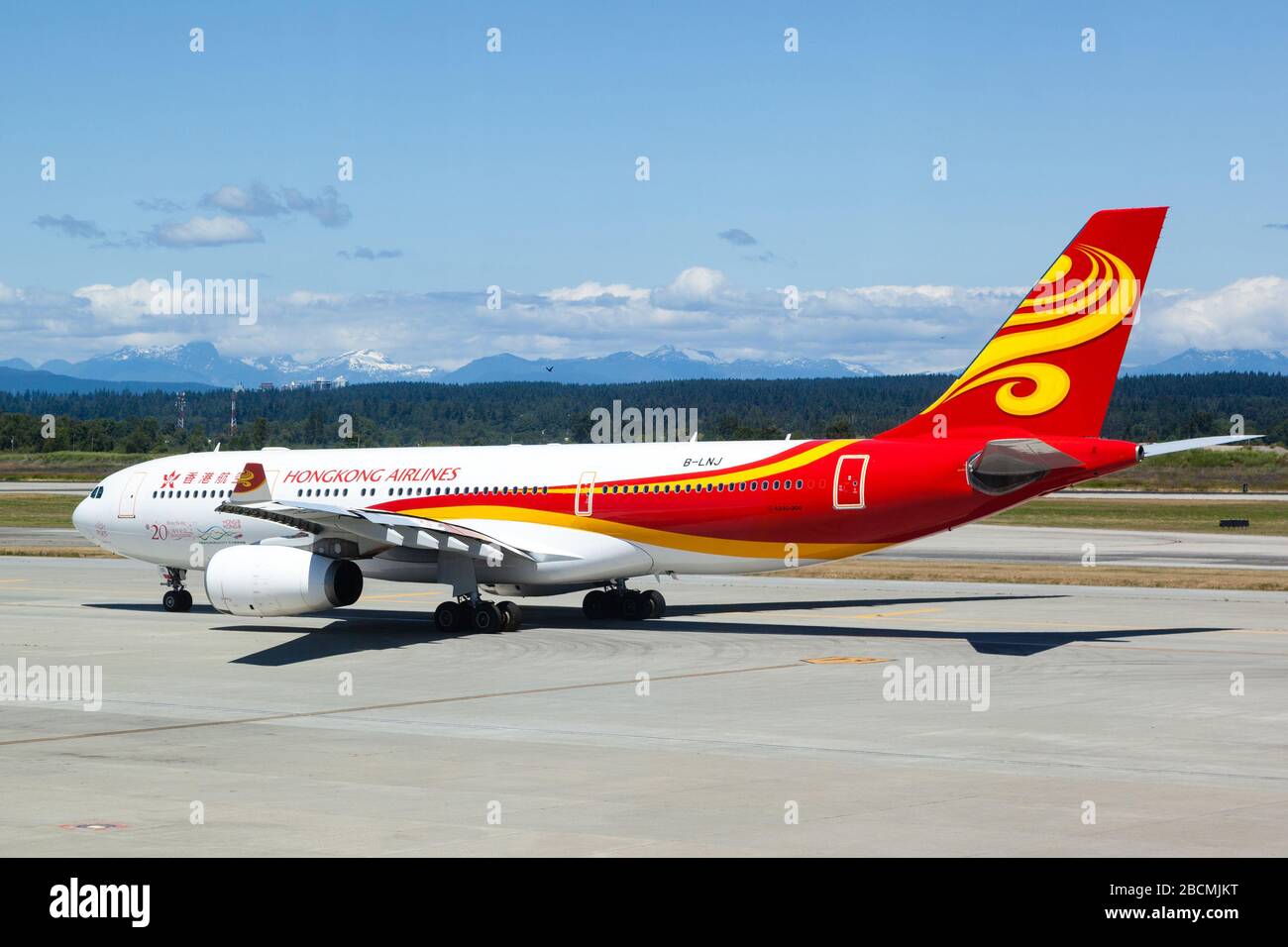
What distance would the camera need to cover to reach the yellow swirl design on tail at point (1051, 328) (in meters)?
→ 28.5

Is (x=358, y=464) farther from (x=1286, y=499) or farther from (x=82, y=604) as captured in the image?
(x=1286, y=499)

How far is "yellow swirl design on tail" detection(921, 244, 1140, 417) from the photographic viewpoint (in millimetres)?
28469

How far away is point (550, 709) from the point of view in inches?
848

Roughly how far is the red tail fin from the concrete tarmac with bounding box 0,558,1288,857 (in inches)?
171

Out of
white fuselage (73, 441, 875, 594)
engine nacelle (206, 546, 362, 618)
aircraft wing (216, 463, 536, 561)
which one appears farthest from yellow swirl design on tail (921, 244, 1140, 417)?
engine nacelle (206, 546, 362, 618)

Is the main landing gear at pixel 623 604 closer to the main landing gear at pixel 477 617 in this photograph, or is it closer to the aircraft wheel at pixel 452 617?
the main landing gear at pixel 477 617

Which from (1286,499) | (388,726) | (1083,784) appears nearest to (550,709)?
(388,726)

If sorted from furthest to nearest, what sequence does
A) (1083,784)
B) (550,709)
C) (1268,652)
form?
(1268,652), (550,709), (1083,784)

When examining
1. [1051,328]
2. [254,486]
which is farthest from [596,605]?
[1051,328]

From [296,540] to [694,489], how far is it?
29.3 feet

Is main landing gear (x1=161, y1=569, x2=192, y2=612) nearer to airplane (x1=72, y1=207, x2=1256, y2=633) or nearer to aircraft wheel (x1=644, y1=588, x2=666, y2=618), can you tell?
airplane (x1=72, y1=207, x2=1256, y2=633)

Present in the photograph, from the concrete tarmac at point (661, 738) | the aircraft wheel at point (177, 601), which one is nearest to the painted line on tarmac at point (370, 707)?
the concrete tarmac at point (661, 738)

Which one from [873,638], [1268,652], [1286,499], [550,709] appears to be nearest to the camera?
[550,709]

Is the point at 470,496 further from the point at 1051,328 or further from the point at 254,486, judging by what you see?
the point at 1051,328
